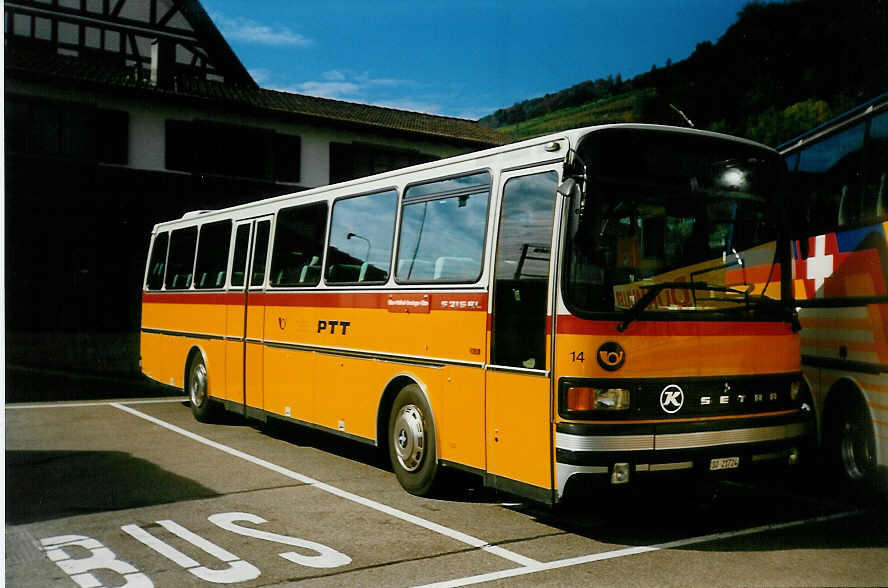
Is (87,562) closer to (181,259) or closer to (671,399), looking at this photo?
(671,399)

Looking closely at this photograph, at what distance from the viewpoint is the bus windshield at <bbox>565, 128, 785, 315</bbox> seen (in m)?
→ 6.24

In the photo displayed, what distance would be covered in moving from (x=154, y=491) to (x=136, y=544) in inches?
68.4

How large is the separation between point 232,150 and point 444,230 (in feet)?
77.2

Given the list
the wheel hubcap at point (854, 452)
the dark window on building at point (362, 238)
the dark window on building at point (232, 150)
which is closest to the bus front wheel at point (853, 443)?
the wheel hubcap at point (854, 452)

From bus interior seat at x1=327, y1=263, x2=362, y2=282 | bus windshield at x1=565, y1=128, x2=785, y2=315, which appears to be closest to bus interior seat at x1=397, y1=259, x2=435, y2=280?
bus interior seat at x1=327, y1=263, x2=362, y2=282

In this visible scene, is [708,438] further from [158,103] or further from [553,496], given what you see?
[158,103]

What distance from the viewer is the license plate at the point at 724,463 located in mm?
6383

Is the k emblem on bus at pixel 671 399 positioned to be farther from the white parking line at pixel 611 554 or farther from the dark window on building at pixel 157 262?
the dark window on building at pixel 157 262

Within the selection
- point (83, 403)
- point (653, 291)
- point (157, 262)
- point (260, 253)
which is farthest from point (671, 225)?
point (83, 403)

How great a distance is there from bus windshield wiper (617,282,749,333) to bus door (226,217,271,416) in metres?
6.00

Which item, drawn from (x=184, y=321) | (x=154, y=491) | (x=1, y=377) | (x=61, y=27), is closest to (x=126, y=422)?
(x=184, y=321)

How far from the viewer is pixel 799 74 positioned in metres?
9.55

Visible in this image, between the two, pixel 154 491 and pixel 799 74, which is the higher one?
pixel 799 74

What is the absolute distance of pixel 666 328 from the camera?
6.30 metres
